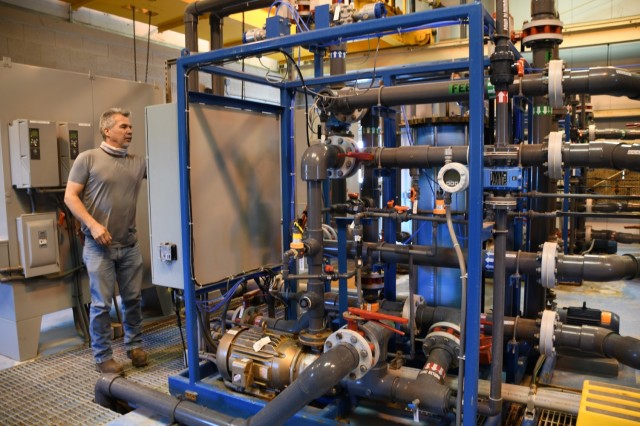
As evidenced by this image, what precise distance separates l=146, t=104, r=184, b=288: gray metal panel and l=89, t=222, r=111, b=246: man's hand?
47 centimetres

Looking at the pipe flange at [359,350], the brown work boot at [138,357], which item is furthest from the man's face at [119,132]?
the pipe flange at [359,350]

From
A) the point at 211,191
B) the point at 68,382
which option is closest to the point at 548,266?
the point at 211,191

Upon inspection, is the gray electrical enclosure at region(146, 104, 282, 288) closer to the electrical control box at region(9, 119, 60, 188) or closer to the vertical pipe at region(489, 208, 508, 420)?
the electrical control box at region(9, 119, 60, 188)

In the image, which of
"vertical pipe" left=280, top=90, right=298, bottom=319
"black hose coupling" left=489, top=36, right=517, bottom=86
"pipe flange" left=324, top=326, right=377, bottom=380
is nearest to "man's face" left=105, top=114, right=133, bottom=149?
"vertical pipe" left=280, top=90, right=298, bottom=319

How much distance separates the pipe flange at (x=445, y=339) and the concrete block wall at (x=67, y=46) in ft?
12.7

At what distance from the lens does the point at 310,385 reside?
77.2 inches

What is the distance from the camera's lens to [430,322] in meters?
2.74

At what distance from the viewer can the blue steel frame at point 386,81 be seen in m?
1.83

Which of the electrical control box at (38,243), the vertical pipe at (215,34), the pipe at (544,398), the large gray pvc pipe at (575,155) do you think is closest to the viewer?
the large gray pvc pipe at (575,155)

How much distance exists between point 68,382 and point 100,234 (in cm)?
95

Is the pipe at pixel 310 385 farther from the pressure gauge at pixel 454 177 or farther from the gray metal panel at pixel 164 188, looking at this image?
the gray metal panel at pixel 164 188

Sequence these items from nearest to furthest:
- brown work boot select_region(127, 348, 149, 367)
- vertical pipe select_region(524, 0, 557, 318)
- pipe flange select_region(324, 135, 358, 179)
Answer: pipe flange select_region(324, 135, 358, 179), vertical pipe select_region(524, 0, 557, 318), brown work boot select_region(127, 348, 149, 367)

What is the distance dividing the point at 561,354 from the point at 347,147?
2.15 m

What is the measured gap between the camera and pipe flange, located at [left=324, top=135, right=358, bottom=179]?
8.24ft
